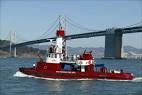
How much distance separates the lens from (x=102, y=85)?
3509 centimetres

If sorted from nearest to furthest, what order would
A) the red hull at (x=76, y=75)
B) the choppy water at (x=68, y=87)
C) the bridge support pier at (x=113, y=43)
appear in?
the choppy water at (x=68, y=87) < the red hull at (x=76, y=75) < the bridge support pier at (x=113, y=43)

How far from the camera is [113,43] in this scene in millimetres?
130375

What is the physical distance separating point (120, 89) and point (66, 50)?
6.67 meters

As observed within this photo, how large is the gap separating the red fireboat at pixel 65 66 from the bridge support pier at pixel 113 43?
289ft

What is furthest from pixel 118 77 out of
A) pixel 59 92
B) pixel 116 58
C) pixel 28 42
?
pixel 116 58

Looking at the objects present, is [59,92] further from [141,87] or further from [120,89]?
[141,87]

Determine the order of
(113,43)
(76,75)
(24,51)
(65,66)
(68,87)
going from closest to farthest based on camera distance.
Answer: (68,87) < (76,75) < (65,66) < (113,43) < (24,51)

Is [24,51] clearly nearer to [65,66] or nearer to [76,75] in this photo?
[65,66]

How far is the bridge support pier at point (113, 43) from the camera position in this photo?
127m

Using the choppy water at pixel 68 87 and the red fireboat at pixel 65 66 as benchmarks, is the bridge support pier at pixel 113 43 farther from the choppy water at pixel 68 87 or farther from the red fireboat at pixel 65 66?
the choppy water at pixel 68 87

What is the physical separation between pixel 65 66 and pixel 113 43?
93143mm

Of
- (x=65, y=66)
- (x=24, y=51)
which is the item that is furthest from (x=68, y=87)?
(x=24, y=51)

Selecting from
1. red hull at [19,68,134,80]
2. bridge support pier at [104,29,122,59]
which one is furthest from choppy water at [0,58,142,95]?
bridge support pier at [104,29,122,59]

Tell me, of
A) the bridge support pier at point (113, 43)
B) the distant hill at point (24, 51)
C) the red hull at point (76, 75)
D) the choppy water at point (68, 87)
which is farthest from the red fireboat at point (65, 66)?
the distant hill at point (24, 51)
